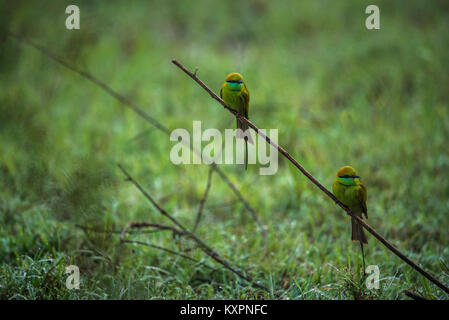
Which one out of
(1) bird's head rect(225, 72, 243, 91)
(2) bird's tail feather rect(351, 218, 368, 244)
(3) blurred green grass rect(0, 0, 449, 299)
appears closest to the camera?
(2) bird's tail feather rect(351, 218, 368, 244)

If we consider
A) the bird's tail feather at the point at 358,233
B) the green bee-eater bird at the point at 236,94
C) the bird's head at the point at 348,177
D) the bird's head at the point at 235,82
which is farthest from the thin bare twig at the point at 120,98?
the bird's tail feather at the point at 358,233

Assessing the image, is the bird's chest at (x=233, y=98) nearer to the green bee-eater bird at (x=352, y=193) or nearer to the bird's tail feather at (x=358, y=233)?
the green bee-eater bird at (x=352, y=193)

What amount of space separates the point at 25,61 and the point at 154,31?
2.27m

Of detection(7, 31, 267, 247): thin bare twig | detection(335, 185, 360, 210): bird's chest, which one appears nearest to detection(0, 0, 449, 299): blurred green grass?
detection(7, 31, 267, 247): thin bare twig

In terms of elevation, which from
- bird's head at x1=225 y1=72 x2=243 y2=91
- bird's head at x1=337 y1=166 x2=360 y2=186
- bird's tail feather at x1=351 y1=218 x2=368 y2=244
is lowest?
bird's tail feather at x1=351 y1=218 x2=368 y2=244

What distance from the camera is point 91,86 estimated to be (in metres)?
5.45

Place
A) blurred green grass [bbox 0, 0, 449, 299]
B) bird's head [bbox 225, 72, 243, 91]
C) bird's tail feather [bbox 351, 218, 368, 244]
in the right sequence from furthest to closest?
blurred green grass [bbox 0, 0, 449, 299] < bird's head [bbox 225, 72, 243, 91] < bird's tail feather [bbox 351, 218, 368, 244]

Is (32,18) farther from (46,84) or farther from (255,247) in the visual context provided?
A: (255,247)

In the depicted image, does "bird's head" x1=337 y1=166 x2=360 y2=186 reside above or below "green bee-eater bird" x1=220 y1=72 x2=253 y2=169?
below

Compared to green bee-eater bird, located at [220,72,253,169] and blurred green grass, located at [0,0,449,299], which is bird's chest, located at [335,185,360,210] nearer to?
blurred green grass, located at [0,0,449,299]

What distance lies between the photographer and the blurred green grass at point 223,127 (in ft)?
8.23

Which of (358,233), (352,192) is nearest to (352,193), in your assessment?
(352,192)

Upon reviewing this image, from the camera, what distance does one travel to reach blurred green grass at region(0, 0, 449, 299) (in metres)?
2.51
